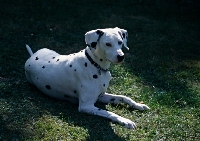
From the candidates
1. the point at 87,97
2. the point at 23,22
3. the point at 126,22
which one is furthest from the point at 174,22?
the point at 87,97

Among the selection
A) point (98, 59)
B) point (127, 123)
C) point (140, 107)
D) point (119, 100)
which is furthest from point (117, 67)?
point (127, 123)

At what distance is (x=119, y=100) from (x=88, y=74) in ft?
2.46

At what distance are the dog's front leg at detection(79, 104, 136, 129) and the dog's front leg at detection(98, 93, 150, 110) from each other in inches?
18.8

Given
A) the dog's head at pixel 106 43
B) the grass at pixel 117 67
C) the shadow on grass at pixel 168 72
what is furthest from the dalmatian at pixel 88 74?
the shadow on grass at pixel 168 72

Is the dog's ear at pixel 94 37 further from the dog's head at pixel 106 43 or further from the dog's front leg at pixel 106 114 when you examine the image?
the dog's front leg at pixel 106 114

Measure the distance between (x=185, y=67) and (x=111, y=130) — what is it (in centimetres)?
362

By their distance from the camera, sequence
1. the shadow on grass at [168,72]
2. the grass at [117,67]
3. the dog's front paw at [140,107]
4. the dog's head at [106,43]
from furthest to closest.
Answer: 1. the shadow on grass at [168,72]
2. the dog's front paw at [140,107]
3. the dog's head at [106,43]
4. the grass at [117,67]

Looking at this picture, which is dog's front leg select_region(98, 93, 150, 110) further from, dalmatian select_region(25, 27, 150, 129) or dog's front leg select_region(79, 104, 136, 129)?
dog's front leg select_region(79, 104, 136, 129)

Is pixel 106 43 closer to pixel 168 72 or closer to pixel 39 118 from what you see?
pixel 39 118

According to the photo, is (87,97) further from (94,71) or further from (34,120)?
(34,120)

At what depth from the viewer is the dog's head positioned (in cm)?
539

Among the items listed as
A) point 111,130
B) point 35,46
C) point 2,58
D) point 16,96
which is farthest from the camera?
point 35,46

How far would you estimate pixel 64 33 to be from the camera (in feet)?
32.4

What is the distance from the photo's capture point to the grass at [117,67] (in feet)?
17.1
